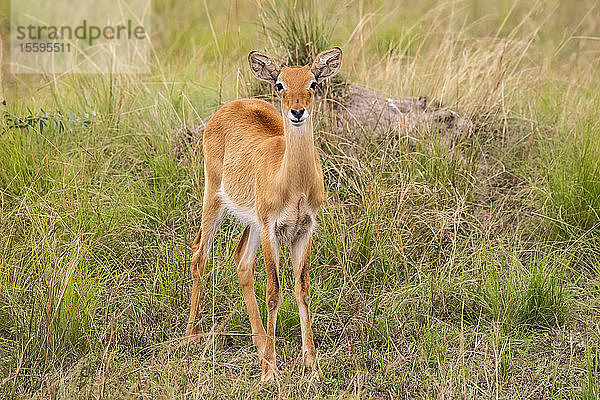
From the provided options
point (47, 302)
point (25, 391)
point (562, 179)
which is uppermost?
point (562, 179)

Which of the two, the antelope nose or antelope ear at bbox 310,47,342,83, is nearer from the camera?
the antelope nose

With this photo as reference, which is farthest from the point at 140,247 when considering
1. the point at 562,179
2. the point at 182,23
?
the point at 182,23

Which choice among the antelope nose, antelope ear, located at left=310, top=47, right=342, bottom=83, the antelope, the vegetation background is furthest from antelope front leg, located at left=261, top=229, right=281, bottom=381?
antelope ear, located at left=310, top=47, right=342, bottom=83

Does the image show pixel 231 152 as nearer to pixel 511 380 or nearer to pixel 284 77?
pixel 284 77

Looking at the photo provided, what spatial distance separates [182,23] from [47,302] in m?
7.59

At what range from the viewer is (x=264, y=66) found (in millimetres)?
4121

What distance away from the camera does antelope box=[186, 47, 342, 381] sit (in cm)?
396

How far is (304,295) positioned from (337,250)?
32.8 inches

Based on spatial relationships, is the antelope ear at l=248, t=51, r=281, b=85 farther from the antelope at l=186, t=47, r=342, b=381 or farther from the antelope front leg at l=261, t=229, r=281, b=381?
the antelope front leg at l=261, t=229, r=281, b=381

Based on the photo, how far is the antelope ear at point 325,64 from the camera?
4.07m

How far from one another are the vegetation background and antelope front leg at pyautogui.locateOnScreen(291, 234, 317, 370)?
0.09 metres

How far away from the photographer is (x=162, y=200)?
217 inches

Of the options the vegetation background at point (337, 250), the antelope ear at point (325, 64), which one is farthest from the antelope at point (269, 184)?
the vegetation background at point (337, 250)

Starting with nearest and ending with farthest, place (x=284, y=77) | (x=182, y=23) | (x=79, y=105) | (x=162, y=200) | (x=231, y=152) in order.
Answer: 1. (x=284, y=77)
2. (x=231, y=152)
3. (x=162, y=200)
4. (x=79, y=105)
5. (x=182, y=23)
